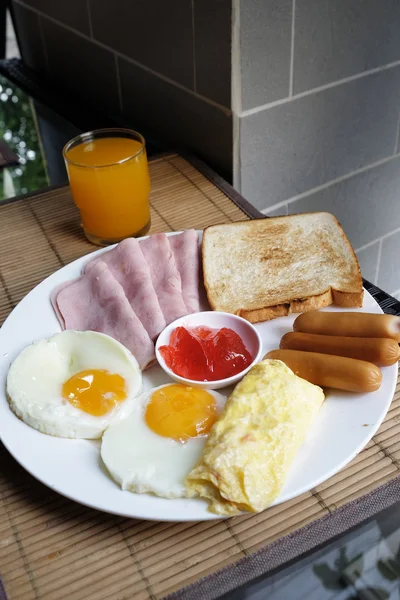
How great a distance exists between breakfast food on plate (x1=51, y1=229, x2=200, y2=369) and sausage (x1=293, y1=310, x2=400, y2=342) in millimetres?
332

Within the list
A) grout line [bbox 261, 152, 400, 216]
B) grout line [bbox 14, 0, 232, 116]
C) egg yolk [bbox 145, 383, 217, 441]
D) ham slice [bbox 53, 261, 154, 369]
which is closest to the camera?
egg yolk [bbox 145, 383, 217, 441]

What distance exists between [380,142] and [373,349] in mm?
1525

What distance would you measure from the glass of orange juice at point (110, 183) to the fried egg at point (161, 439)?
2.61 feet

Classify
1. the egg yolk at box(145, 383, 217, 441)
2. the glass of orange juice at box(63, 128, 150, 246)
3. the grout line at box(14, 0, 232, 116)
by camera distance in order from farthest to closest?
the grout line at box(14, 0, 232, 116)
the glass of orange juice at box(63, 128, 150, 246)
the egg yolk at box(145, 383, 217, 441)

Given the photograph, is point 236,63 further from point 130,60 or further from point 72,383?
point 72,383

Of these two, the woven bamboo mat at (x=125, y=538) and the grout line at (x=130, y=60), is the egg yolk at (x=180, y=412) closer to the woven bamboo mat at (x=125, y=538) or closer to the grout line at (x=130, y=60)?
the woven bamboo mat at (x=125, y=538)

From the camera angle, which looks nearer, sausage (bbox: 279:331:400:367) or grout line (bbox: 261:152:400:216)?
sausage (bbox: 279:331:400:367)

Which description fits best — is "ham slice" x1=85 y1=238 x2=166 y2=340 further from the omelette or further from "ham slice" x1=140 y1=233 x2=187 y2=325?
the omelette

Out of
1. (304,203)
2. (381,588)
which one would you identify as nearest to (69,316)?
(381,588)

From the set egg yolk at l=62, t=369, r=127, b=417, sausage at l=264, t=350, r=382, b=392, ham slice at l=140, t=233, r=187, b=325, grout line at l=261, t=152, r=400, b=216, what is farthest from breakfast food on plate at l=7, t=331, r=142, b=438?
grout line at l=261, t=152, r=400, b=216

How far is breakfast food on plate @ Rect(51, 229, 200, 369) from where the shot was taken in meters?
1.56

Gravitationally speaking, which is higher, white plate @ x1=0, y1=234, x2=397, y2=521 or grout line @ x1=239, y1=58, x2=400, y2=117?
grout line @ x1=239, y1=58, x2=400, y2=117

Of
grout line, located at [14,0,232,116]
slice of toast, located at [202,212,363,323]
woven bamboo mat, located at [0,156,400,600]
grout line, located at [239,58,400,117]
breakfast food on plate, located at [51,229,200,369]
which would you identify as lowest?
woven bamboo mat, located at [0,156,400,600]

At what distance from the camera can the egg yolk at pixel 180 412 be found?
125cm
